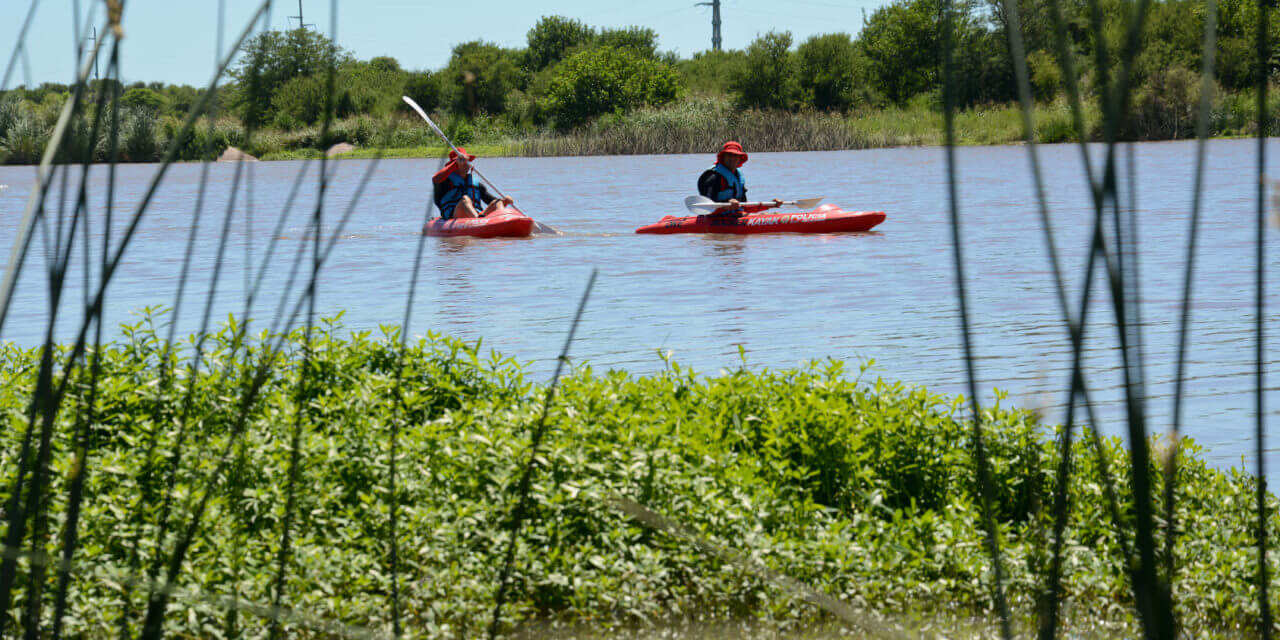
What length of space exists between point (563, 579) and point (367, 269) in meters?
10.4

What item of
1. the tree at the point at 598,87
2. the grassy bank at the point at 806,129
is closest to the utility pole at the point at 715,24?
the tree at the point at 598,87

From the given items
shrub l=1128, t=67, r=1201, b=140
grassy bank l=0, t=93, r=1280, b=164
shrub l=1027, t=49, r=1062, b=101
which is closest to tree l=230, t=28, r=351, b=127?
shrub l=1027, t=49, r=1062, b=101

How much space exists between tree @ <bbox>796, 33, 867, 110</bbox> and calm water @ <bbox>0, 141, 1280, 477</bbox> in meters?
33.0

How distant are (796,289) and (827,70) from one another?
47.2m

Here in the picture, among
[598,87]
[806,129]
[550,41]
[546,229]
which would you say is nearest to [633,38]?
[550,41]

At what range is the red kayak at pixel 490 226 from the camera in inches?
672

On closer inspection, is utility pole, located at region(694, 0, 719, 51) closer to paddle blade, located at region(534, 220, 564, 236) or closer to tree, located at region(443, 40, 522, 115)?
tree, located at region(443, 40, 522, 115)

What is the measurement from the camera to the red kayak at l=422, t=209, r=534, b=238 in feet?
56.0

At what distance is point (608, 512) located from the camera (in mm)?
4289

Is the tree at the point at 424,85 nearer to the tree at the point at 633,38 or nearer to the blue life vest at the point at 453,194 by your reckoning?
the blue life vest at the point at 453,194

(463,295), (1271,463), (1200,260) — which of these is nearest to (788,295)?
(463,295)

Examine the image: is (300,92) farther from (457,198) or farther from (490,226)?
(457,198)

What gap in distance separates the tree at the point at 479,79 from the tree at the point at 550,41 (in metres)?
3.12

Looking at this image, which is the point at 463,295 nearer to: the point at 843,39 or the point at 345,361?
the point at 345,361
